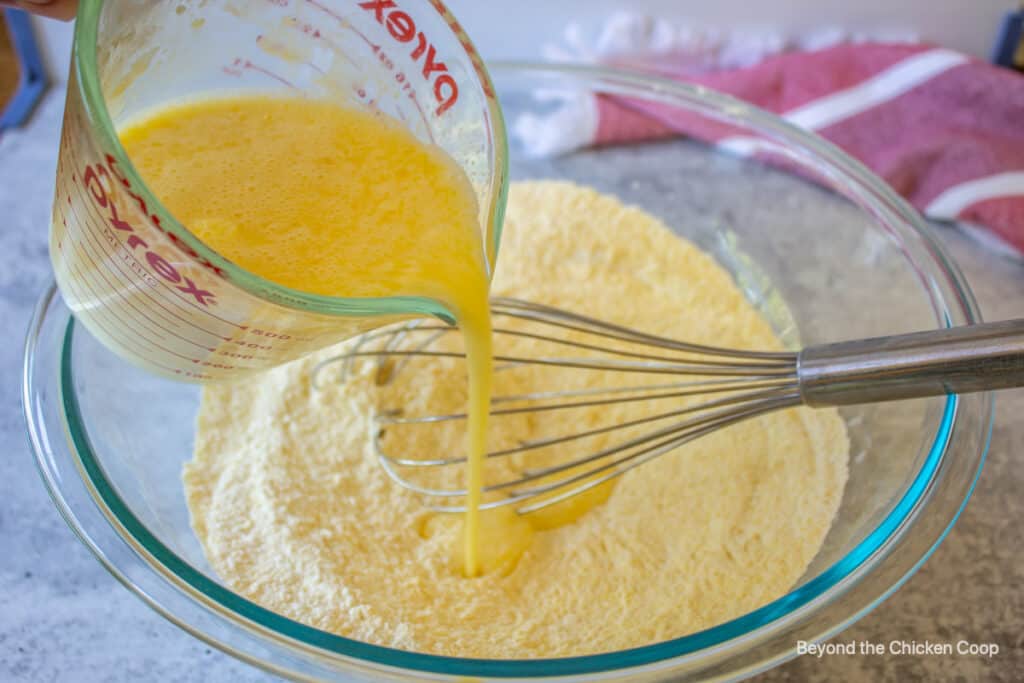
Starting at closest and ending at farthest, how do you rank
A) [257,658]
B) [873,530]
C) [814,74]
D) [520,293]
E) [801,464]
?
[257,658]
[873,530]
[801,464]
[520,293]
[814,74]

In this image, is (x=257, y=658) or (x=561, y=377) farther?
(x=561, y=377)

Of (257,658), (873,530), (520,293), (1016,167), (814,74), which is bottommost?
(257,658)

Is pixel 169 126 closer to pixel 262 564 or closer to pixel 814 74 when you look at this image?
pixel 262 564

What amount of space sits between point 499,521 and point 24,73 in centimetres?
95

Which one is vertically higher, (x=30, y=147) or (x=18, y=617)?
(x=30, y=147)

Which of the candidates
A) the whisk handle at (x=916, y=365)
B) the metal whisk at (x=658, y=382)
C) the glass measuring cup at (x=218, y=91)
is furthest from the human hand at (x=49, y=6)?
the whisk handle at (x=916, y=365)

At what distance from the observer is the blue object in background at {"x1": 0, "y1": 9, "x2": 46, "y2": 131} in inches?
51.7

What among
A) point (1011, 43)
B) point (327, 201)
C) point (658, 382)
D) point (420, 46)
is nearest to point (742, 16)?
point (1011, 43)

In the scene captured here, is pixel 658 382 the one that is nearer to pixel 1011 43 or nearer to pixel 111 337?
pixel 111 337

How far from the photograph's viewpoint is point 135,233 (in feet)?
1.94

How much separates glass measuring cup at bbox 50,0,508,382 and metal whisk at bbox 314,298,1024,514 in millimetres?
196

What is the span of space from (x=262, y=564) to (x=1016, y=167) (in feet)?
3.13

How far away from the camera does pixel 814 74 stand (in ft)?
4.28

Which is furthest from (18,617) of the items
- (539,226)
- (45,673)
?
(539,226)
